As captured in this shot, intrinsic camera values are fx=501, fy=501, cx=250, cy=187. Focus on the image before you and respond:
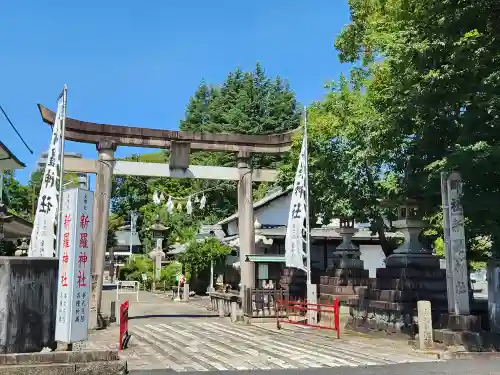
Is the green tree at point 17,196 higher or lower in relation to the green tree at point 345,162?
higher

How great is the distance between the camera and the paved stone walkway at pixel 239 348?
10.6m

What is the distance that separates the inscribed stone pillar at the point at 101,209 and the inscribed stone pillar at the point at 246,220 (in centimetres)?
545

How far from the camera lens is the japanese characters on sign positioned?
12.5 meters

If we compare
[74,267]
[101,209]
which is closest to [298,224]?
[101,209]

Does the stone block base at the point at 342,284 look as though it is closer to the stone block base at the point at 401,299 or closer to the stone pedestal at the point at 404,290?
the stone pedestal at the point at 404,290

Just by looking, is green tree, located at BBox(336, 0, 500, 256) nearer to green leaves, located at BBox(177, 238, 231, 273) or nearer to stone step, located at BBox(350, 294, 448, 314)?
stone step, located at BBox(350, 294, 448, 314)

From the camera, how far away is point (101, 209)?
1856 centimetres

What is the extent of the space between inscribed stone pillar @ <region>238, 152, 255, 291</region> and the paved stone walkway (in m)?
2.77

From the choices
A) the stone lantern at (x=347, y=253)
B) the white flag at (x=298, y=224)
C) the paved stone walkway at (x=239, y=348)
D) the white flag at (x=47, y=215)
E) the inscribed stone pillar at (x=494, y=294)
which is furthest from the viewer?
the stone lantern at (x=347, y=253)

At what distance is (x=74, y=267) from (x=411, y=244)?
1078cm

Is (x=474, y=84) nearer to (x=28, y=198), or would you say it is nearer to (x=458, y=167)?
(x=458, y=167)

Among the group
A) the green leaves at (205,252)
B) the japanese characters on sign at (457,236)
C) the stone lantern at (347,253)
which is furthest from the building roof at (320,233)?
the japanese characters on sign at (457,236)

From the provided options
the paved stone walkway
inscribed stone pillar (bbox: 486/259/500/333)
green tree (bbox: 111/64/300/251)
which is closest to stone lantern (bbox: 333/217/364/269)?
the paved stone walkway

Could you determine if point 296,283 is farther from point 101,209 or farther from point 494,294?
point 494,294
